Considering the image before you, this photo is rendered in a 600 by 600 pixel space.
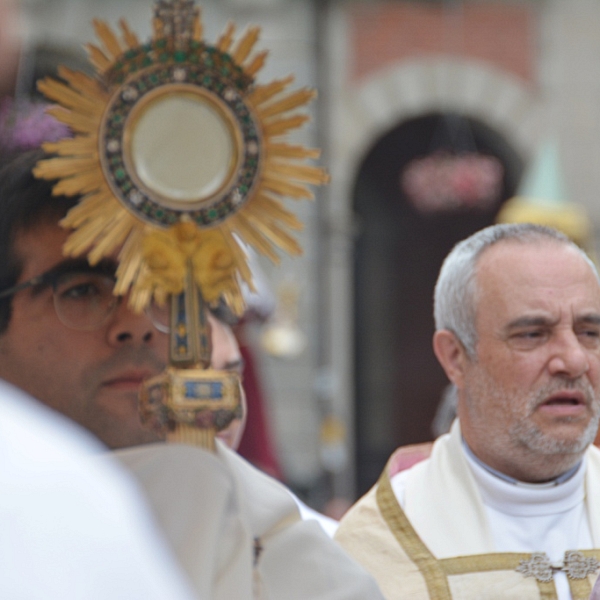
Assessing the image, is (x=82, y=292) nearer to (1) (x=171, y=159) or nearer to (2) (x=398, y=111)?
(1) (x=171, y=159)

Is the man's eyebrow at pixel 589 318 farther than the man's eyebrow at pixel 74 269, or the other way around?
the man's eyebrow at pixel 589 318

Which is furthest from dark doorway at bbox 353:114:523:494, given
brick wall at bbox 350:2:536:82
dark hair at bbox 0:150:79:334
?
dark hair at bbox 0:150:79:334

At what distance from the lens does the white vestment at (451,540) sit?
2.12 metres

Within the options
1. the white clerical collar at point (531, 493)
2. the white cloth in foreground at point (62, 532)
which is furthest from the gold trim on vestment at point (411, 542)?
the white cloth in foreground at point (62, 532)

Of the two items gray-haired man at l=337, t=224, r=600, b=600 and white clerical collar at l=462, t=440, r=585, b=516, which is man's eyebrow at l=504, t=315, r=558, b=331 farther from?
white clerical collar at l=462, t=440, r=585, b=516

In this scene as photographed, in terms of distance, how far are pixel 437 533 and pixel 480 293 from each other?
1.47ft

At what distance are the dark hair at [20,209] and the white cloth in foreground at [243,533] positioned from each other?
59 cm

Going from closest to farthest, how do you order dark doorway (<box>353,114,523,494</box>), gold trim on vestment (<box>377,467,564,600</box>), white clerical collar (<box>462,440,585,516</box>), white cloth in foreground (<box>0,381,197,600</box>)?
1. white cloth in foreground (<box>0,381,197,600</box>)
2. gold trim on vestment (<box>377,467,564,600</box>)
3. white clerical collar (<box>462,440,585,516</box>)
4. dark doorway (<box>353,114,523,494</box>)

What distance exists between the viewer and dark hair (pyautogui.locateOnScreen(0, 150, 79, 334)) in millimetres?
2027

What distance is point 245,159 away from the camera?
172cm

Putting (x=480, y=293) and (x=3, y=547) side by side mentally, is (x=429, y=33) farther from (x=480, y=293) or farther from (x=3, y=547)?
(x=3, y=547)

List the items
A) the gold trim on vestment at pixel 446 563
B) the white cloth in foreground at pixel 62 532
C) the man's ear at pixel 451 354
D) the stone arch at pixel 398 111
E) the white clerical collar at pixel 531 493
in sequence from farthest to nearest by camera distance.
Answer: the stone arch at pixel 398 111 < the man's ear at pixel 451 354 < the white clerical collar at pixel 531 493 < the gold trim on vestment at pixel 446 563 < the white cloth in foreground at pixel 62 532

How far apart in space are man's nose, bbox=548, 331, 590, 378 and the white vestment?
21cm

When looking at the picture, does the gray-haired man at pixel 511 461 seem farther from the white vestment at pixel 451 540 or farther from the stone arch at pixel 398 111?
the stone arch at pixel 398 111
